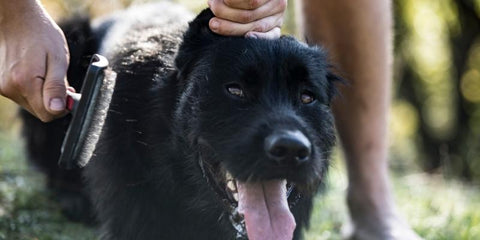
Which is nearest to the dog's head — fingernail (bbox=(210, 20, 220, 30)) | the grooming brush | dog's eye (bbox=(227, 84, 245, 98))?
dog's eye (bbox=(227, 84, 245, 98))

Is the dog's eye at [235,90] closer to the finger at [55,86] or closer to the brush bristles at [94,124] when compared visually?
the brush bristles at [94,124]

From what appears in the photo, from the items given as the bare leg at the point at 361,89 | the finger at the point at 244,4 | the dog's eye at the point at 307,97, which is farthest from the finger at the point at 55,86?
the bare leg at the point at 361,89

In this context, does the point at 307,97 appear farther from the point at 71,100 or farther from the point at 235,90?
the point at 71,100

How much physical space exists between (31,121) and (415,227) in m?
3.06

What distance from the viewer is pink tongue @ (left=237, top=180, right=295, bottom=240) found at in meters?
3.39

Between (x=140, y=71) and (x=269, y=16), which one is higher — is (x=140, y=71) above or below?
below

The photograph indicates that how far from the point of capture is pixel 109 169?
4078 mm

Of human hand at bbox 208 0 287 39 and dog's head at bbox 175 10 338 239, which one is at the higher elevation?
human hand at bbox 208 0 287 39

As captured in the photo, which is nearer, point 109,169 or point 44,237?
point 109,169

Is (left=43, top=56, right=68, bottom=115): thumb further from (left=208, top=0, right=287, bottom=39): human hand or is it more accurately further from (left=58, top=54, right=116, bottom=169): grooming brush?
(left=208, top=0, right=287, bottom=39): human hand

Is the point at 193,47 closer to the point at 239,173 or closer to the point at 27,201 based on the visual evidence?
the point at 239,173

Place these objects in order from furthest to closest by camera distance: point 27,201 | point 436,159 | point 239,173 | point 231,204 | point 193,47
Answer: point 436,159
point 27,201
point 193,47
point 231,204
point 239,173

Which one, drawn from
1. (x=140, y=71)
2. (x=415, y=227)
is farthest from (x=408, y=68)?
(x=140, y=71)

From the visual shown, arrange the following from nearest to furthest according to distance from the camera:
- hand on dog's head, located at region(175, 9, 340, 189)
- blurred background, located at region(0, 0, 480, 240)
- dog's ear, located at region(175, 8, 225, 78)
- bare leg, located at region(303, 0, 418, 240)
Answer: hand on dog's head, located at region(175, 9, 340, 189) < dog's ear, located at region(175, 8, 225, 78) < bare leg, located at region(303, 0, 418, 240) < blurred background, located at region(0, 0, 480, 240)
